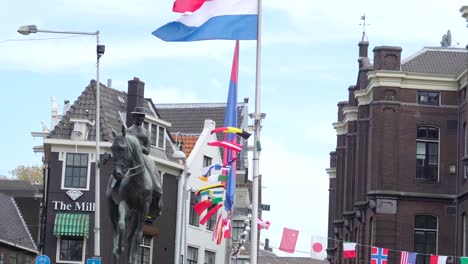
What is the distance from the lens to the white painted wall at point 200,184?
79.8 meters

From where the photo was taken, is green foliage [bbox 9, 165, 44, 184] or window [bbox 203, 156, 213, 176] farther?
green foliage [bbox 9, 165, 44, 184]

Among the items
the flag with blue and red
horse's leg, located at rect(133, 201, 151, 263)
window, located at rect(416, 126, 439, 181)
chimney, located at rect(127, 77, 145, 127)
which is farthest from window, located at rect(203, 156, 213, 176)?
horse's leg, located at rect(133, 201, 151, 263)

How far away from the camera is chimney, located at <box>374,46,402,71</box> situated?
238 feet

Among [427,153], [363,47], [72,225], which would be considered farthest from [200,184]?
[427,153]

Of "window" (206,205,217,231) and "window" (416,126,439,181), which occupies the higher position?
"window" (416,126,439,181)

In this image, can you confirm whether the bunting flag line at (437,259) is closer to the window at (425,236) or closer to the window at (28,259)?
the window at (425,236)

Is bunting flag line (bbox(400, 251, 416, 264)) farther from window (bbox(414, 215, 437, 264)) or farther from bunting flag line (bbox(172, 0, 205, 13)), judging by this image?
bunting flag line (bbox(172, 0, 205, 13))

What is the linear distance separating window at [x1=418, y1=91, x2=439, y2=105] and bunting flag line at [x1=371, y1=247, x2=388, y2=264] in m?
9.29

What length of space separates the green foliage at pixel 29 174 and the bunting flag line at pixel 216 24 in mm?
93760

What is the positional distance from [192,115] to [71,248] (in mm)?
23058

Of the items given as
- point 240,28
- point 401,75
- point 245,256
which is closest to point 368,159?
point 401,75

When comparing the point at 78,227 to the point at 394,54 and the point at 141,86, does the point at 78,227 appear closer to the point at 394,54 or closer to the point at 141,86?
the point at 141,86

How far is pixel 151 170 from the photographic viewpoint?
28.8 m

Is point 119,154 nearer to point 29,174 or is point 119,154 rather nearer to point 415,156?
point 415,156
